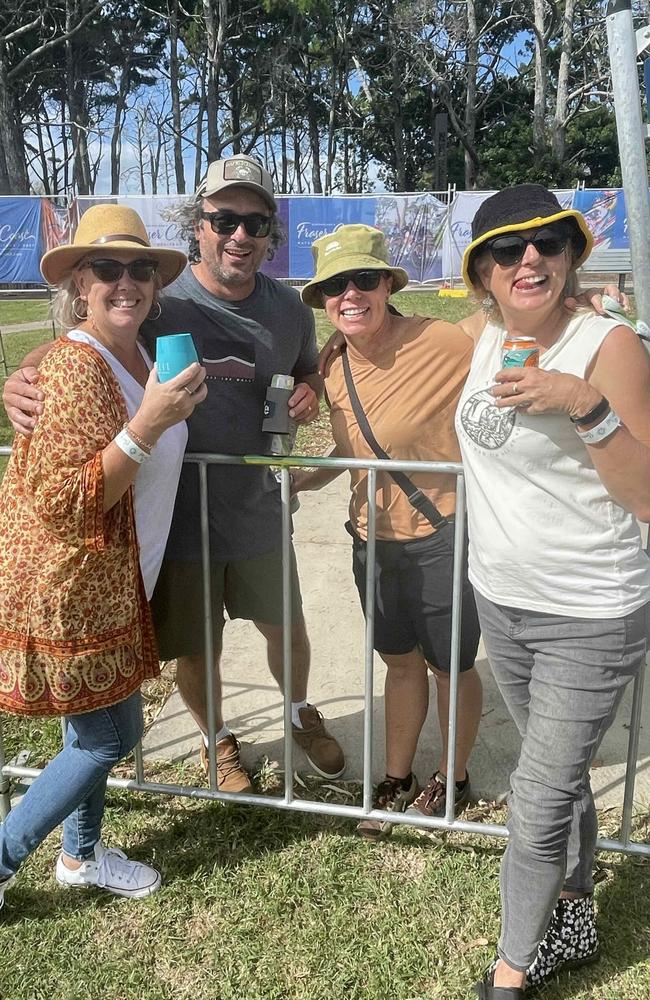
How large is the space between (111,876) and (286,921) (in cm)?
55

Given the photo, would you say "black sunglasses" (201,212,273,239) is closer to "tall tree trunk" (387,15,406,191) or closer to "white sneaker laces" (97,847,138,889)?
"white sneaker laces" (97,847,138,889)

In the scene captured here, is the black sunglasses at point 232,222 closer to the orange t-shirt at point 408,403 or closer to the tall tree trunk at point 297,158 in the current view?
the orange t-shirt at point 408,403

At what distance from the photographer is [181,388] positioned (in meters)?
1.85

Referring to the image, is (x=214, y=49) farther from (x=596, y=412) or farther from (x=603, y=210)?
(x=596, y=412)

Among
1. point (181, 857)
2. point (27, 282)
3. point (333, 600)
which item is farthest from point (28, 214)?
point (181, 857)

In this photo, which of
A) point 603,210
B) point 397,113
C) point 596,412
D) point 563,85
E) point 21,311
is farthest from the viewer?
point 397,113

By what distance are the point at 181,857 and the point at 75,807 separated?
0.48m

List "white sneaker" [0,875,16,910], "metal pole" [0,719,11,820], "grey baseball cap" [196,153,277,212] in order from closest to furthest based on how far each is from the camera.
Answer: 1. "white sneaker" [0,875,16,910]
2. "grey baseball cap" [196,153,277,212]
3. "metal pole" [0,719,11,820]

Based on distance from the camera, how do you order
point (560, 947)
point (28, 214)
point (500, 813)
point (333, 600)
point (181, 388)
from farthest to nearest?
point (28, 214), point (333, 600), point (500, 813), point (560, 947), point (181, 388)

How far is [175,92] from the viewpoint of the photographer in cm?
4144

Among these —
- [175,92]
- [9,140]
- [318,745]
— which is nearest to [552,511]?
[318,745]

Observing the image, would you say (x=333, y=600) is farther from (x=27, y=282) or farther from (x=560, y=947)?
(x=27, y=282)

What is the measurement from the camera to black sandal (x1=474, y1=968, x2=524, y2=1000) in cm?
194

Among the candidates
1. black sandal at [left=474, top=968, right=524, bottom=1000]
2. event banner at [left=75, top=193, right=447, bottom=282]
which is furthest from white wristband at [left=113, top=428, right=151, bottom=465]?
event banner at [left=75, top=193, right=447, bottom=282]
